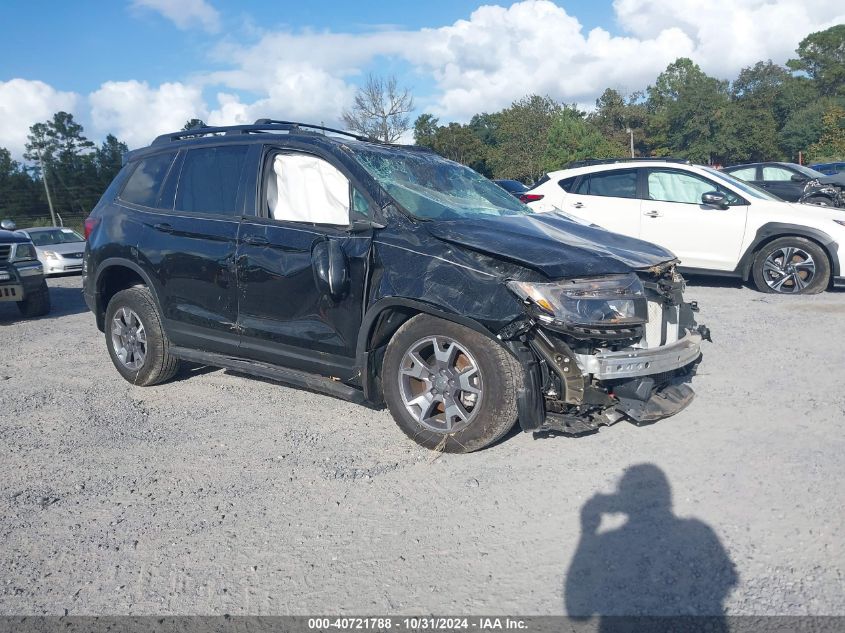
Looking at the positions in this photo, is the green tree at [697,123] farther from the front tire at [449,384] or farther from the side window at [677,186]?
the front tire at [449,384]

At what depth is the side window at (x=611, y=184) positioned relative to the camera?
9593 mm

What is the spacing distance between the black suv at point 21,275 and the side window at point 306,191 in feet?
20.8

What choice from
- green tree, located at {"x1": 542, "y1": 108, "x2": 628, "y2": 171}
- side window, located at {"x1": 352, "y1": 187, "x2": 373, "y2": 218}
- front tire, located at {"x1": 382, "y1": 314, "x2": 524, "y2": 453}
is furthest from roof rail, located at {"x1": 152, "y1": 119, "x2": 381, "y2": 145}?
green tree, located at {"x1": 542, "y1": 108, "x2": 628, "y2": 171}

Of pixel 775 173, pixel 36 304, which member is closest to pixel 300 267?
pixel 36 304

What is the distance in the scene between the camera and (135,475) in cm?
411

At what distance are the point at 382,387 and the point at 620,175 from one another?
6628 mm

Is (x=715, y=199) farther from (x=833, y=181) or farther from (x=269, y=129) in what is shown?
(x=833, y=181)

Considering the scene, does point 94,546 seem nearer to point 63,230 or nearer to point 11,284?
point 11,284

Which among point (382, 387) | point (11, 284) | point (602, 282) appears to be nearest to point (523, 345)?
point (602, 282)

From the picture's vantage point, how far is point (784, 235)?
28.4 feet

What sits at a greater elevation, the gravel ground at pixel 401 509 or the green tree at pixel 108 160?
the green tree at pixel 108 160

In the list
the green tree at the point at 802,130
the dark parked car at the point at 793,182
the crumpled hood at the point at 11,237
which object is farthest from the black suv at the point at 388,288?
the green tree at the point at 802,130

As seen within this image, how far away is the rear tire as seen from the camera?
10.0 meters

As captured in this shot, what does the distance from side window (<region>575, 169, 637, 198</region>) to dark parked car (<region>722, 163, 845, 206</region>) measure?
303 inches
